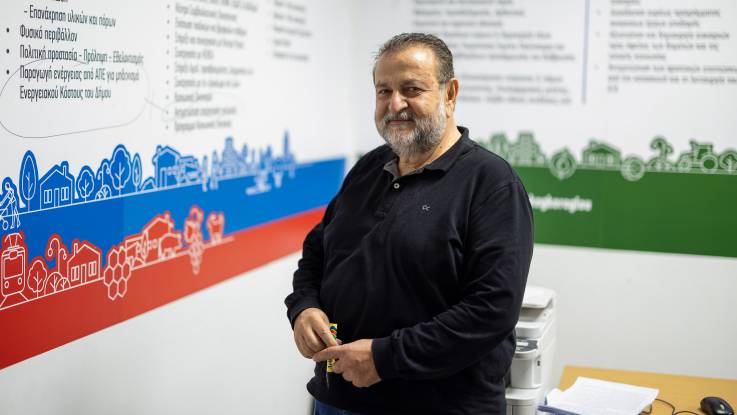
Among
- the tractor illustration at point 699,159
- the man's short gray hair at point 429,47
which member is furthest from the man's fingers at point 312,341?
the tractor illustration at point 699,159

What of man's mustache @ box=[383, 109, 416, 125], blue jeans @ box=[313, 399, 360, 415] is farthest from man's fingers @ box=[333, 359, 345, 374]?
man's mustache @ box=[383, 109, 416, 125]

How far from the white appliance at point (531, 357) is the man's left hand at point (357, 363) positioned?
74cm

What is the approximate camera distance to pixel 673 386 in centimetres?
235

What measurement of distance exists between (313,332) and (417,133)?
51 centimetres

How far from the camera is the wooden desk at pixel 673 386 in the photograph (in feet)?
7.18

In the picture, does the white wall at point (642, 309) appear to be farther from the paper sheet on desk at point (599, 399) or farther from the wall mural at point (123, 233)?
the wall mural at point (123, 233)

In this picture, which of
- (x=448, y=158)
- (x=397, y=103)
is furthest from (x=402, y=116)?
(x=448, y=158)

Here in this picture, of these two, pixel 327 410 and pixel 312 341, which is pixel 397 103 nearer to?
pixel 312 341

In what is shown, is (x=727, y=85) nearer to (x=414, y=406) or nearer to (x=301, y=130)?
(x=301, y=130)

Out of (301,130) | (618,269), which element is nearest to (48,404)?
(301,130)

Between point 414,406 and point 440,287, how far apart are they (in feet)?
0.85

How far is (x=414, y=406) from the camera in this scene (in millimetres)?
1629

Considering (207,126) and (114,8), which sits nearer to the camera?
(114,8)

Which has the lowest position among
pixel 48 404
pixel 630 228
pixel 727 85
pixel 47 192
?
pixel 48 404
